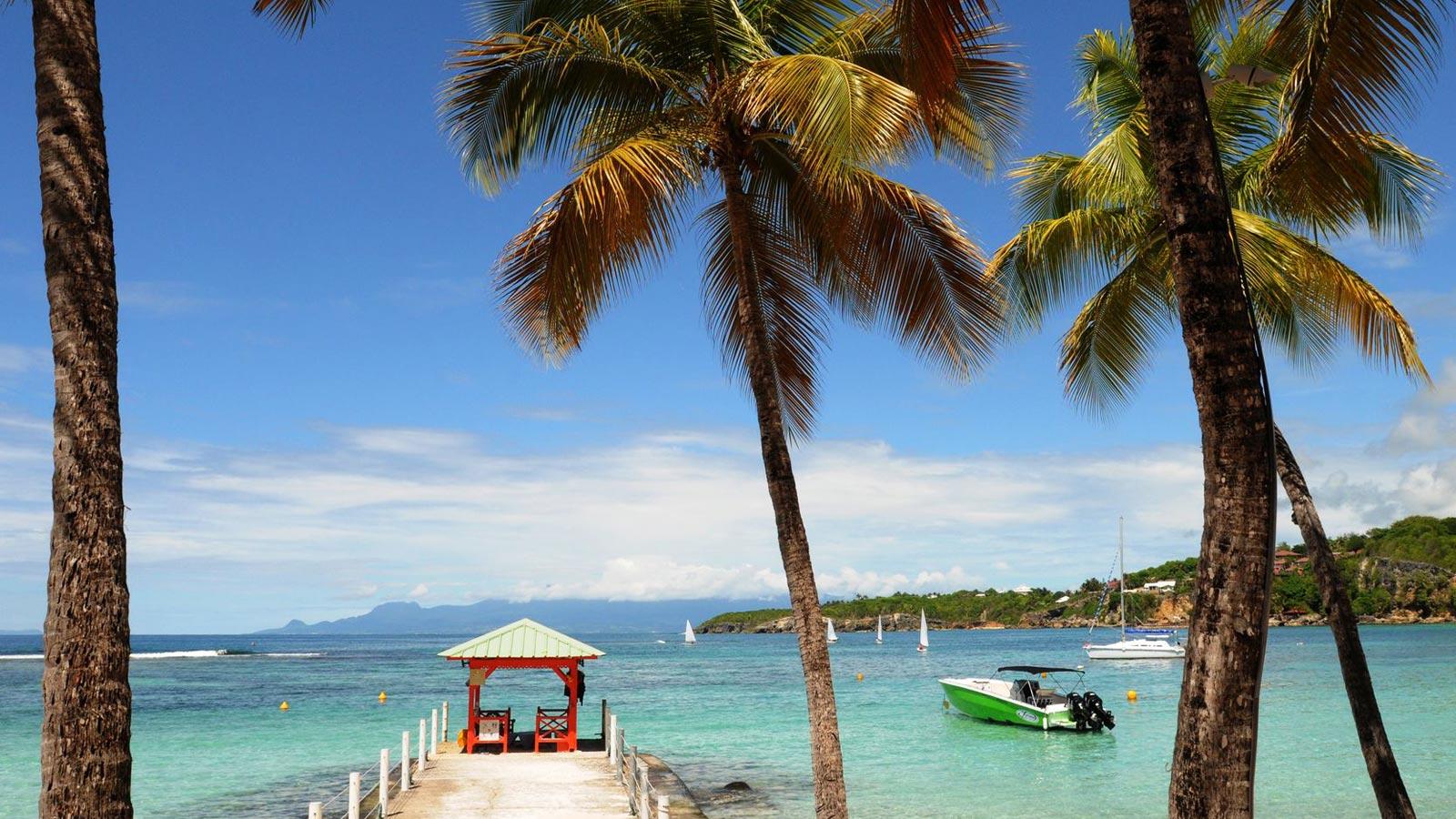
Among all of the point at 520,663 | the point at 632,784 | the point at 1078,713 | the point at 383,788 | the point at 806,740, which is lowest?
the point at 806,740

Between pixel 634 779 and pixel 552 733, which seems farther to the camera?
pixel 552 733

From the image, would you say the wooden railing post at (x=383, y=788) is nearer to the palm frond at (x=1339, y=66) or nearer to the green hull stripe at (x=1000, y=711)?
the palm frond at (x=1339, y=66)

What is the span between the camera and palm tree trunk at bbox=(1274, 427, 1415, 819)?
37.4 feet

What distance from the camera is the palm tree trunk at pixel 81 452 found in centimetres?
557

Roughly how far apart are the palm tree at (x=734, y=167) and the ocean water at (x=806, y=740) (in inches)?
488

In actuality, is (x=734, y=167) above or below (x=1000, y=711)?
above

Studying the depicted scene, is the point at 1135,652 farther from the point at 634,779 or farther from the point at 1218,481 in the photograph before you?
the point at 1218,481

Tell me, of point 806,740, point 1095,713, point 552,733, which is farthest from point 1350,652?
point 1095,713

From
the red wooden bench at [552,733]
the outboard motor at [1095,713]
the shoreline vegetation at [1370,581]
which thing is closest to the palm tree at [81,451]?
the red wooden bench at [552,733]

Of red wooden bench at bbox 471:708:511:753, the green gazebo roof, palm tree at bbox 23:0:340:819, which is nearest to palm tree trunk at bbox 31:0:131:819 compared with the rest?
palm tree at bbox 23:0:340:819

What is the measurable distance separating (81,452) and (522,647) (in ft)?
56.7

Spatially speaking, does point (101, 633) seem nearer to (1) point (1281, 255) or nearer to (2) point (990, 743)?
(1) point (1281, 255)

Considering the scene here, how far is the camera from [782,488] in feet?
35.7

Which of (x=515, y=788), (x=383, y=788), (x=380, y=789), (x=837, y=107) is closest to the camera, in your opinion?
(x=837, y=107)
